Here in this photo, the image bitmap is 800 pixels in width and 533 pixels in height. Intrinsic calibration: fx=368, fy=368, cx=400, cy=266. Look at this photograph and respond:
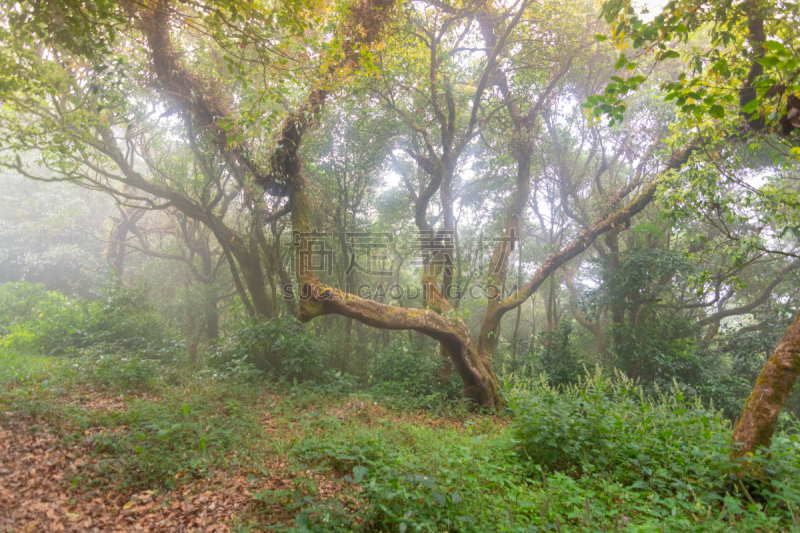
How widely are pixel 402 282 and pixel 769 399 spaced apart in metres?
13.9

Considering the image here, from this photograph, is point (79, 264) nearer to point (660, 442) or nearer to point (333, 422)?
point (333, 422)

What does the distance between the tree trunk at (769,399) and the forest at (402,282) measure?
18 mm

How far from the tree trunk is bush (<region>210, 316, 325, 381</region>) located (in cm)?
667

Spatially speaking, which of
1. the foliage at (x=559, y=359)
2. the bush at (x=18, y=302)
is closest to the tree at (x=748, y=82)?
the foliage at (x=559, y=359)

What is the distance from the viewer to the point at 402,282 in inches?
663

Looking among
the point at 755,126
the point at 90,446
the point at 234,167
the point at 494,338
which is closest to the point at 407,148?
the point at 234,167

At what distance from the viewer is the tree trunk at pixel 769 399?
10.6ft

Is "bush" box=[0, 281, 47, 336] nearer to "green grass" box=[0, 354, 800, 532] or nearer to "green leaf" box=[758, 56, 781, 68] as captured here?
"green grass" box=[0, 354, 800, 532]

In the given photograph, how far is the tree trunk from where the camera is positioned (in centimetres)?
323

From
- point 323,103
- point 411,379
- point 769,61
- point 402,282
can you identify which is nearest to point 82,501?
point 411,379

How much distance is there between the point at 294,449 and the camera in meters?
3.90

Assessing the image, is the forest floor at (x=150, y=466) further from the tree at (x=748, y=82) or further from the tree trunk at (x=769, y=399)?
the tree at (x=748, y=82)

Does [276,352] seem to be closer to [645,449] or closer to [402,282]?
[645,449]

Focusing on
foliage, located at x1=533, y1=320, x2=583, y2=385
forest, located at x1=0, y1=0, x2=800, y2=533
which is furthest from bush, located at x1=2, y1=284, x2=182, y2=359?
foliage, located at x1=533, y1=320, x2=583, y2=385
